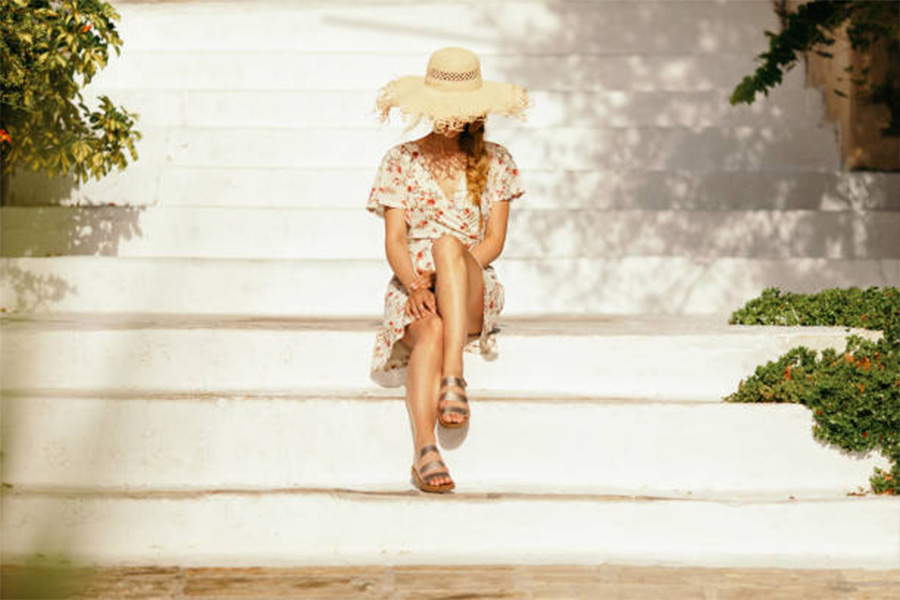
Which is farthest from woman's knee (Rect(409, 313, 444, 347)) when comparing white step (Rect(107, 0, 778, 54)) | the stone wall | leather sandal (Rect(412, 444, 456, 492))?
white step (Rect(107, 0, 778, 54))

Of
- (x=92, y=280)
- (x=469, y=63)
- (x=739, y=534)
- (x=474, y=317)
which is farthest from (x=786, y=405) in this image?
(x=92, y=280)

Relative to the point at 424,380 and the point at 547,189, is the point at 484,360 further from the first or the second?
the point at 547,189

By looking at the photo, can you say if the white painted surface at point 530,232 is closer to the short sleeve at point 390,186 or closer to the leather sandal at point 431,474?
the short sleeve at point 390,186

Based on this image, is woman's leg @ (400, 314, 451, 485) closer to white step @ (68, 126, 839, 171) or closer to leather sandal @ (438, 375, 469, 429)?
leather sandal @ (438, 375, 469, 429)

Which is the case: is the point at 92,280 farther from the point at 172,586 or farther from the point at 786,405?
the point at 786,405

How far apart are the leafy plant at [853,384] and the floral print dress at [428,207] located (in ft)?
3.47

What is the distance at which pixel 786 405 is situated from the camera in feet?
14.1

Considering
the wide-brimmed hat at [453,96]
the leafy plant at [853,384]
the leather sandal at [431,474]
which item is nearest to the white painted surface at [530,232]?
the leafy plant at [853,384]

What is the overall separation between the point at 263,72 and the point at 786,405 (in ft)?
15.1

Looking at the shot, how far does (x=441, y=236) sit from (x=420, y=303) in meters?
0.32

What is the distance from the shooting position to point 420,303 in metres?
4.30

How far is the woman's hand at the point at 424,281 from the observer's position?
172 inches

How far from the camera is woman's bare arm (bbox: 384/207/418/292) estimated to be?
14.8 ft

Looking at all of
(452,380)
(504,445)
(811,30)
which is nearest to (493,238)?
(452,380)
